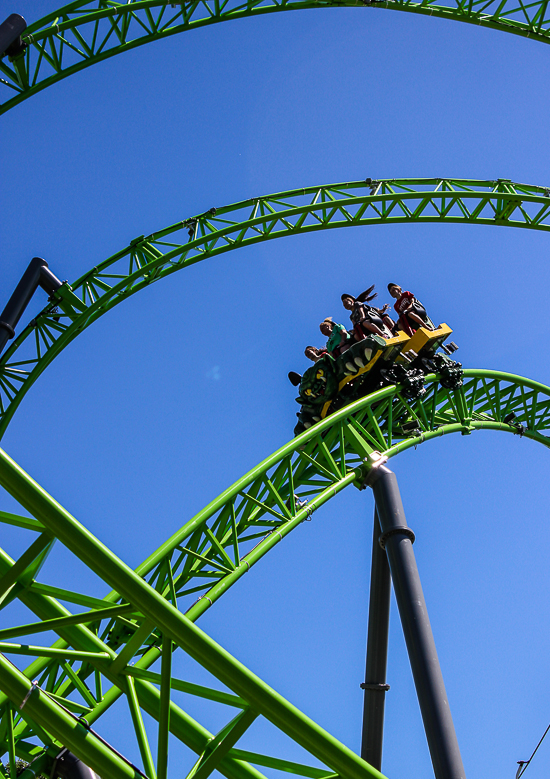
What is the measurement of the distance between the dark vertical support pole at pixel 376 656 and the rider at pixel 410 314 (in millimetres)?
2986

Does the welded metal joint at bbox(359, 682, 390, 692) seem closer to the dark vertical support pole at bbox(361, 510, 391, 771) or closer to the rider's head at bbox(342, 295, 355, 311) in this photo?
the dark vertical support pole at bbox(361, 510, 391, 771)

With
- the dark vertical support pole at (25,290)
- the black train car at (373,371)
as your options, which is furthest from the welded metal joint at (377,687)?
the dark vertical support pole at (25,290)

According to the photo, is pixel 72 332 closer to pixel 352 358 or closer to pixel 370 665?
pixel 352 358

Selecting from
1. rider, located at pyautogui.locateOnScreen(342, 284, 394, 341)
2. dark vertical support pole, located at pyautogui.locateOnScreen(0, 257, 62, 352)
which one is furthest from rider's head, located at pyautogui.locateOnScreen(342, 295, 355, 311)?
dark vertical support pole, located at pyautogui.locateOnScreen(0, 257, 62, 352)

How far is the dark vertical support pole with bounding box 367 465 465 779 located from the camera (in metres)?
5.75

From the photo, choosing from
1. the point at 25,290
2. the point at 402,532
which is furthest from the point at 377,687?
the point at 25,290

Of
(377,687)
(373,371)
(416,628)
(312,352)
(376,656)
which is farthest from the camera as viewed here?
(312,352)

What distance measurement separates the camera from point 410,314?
993cm

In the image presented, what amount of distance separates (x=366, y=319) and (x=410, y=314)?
80 cm

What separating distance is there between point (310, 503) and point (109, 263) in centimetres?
467

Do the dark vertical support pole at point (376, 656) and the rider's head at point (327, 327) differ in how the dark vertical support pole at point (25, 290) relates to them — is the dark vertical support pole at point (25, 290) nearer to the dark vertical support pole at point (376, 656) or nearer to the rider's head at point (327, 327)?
the rider's head at point (327, 327)

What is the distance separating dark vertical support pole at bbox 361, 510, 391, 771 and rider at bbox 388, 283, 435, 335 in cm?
299

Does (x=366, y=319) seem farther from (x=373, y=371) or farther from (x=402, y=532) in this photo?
(x=402, y=532)

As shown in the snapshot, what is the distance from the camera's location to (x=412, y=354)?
956 cm
